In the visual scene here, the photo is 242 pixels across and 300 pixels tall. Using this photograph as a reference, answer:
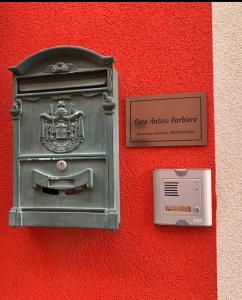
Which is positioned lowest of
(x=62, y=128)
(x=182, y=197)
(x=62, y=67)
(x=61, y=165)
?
(x=182, y=197)

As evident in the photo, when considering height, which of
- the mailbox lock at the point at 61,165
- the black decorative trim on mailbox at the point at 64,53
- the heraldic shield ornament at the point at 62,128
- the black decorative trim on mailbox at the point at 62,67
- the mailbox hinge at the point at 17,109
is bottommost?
the mailbox lock at the point at 61,165

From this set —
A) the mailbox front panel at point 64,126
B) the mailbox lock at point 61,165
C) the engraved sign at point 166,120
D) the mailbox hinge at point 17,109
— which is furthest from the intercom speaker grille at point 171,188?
the mailbox hinge at point 17,109

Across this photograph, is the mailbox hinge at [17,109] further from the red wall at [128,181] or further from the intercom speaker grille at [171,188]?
the intercom speaker grille at [171,188]

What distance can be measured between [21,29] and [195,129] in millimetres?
920

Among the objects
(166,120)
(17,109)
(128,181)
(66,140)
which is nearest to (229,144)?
(166,120)

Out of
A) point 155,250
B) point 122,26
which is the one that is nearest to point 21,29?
point 122,26

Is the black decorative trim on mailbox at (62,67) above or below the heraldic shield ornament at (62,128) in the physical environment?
above

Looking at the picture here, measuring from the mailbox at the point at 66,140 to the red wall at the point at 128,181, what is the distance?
151 millimetres

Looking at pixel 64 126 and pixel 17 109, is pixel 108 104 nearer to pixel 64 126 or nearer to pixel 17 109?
pixel 64 126

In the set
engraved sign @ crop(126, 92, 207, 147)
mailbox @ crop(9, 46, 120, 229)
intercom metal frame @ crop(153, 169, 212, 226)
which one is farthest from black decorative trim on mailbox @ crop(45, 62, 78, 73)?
intercom metal frame @ crop(153, 169, 212, 226)

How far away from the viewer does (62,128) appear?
1.22 meters

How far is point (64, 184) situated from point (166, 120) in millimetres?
483

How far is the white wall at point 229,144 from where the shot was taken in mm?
1217

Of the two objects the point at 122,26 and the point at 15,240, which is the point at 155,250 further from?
the point at 122,26
